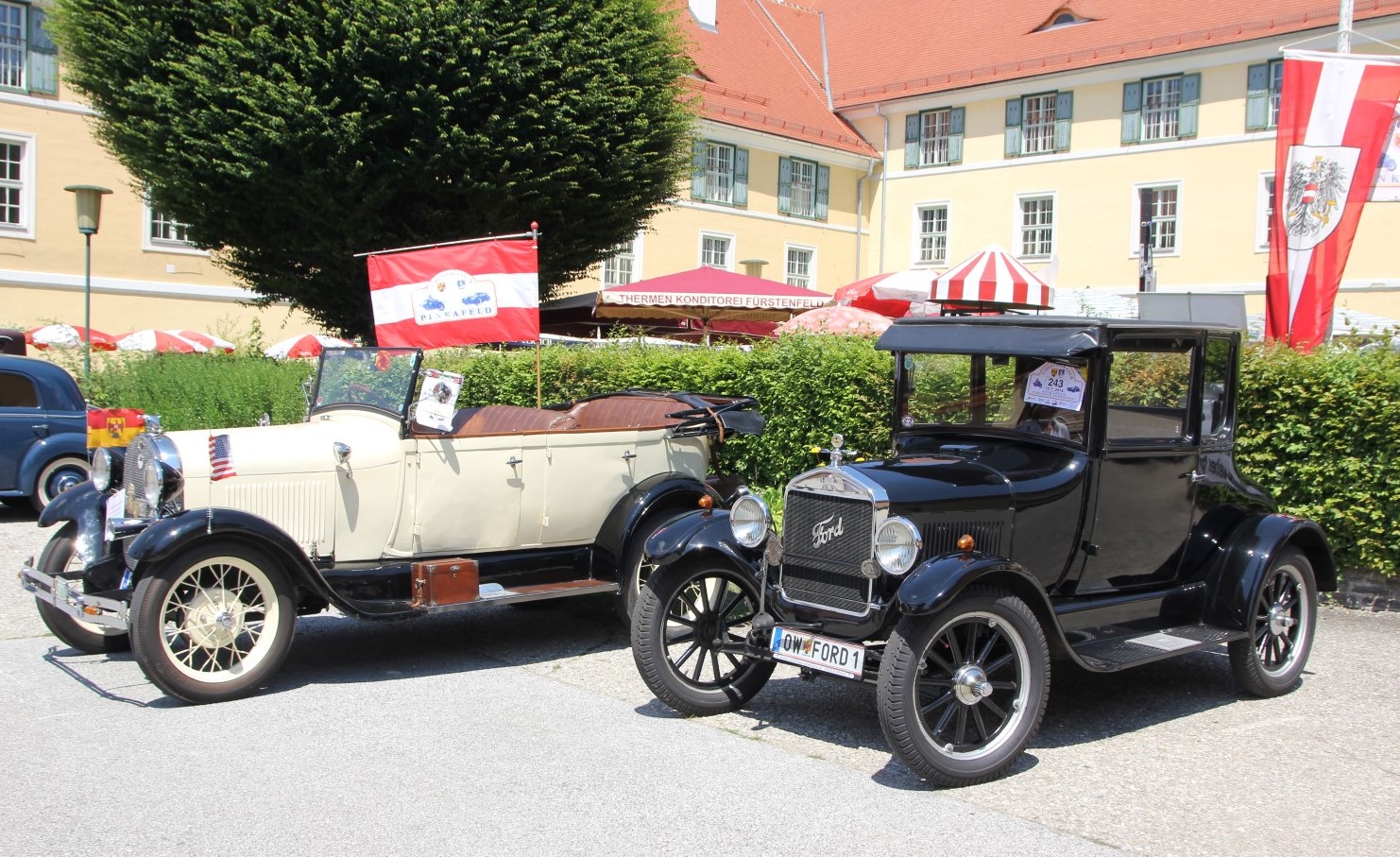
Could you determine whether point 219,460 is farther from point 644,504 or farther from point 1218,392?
point 1218,392

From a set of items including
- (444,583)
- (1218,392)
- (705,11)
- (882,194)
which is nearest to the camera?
(1218,392)

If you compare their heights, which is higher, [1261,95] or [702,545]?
[1261,95]

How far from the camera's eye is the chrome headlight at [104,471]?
23.2ft

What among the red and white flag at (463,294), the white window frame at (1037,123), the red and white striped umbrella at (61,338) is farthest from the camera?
the white window frame at (1037,123)

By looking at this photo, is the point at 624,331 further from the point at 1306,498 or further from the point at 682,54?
the point at 1306,498

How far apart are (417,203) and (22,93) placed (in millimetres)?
16228

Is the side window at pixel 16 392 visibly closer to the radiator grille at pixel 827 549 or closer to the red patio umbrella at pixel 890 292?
the red patio umbrella at pixel 890 292

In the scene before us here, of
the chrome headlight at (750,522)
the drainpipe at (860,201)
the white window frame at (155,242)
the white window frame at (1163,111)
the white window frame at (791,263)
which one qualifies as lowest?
the chrome headlight at (750,522)

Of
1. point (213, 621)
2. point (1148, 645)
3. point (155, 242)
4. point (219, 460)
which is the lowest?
point (213, 621)

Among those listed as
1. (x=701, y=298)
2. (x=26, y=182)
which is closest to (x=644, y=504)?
(x=701, y=298)

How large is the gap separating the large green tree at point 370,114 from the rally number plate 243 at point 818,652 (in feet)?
35.8

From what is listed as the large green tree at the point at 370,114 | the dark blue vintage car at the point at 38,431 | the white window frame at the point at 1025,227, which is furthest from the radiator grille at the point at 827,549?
the white window frame at the point at 1025,227

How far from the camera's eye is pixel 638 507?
7.65 metres

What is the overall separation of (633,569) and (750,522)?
1648 mm
